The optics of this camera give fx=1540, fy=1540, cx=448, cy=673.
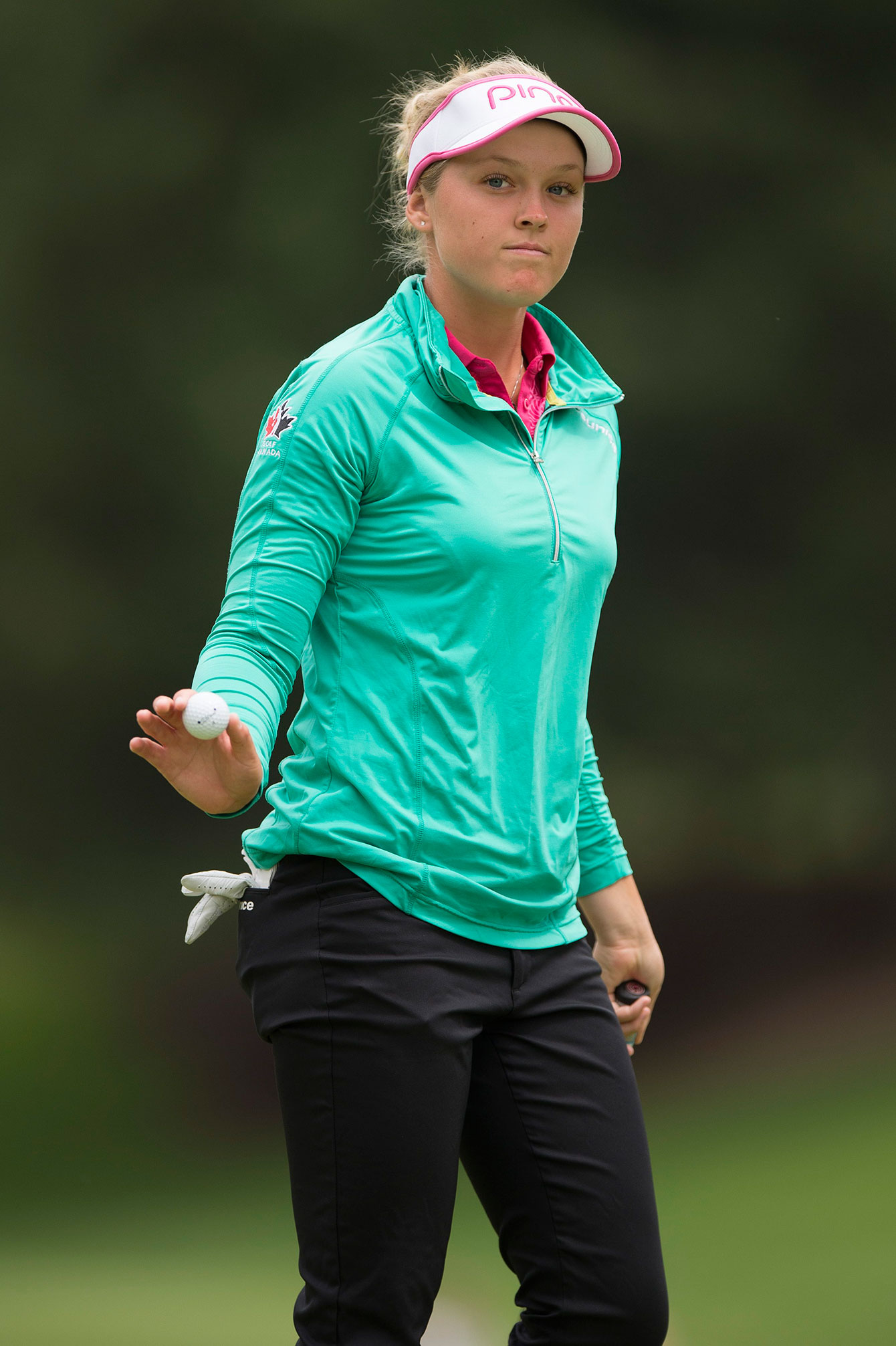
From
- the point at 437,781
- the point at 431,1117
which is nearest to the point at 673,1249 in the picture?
the point at 431,1117

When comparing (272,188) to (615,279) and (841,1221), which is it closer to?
(615,279)

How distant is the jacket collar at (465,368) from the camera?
1332 mm

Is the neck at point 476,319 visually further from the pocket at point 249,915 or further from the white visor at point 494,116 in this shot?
the pocket at point 249,915

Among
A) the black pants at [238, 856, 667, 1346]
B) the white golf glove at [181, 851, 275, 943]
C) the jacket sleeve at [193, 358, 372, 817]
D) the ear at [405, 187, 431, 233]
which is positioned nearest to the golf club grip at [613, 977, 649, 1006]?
the black pants at [238, 856, 667, 1346]

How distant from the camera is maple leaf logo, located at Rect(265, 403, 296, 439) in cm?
128

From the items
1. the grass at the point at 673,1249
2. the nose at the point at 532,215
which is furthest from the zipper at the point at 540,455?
the grass at the point at 673,1249

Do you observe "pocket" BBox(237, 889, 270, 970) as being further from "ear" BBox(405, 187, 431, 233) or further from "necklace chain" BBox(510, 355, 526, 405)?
"ear" BBox(405, 187, 431, 233)

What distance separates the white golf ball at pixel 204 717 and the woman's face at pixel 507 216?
1.66ft

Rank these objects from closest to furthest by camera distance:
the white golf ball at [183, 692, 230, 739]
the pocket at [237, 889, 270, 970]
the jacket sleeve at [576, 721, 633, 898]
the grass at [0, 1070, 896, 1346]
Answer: the white golf ball at [183, 692, 230, 739] < the pocket at [237, 889, 270, 970] < the jacket sleeve at [576, 721, 633, 898] < the grass at [0, 1070, 896, 1346]

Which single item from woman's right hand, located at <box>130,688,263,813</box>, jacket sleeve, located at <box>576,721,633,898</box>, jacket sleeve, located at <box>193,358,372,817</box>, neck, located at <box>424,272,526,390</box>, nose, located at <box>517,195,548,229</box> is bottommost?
jacket sleeve, located at <box>576,721,633,898</box>

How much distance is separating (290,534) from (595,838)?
536 mm

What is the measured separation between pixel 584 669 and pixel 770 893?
7.17 ft

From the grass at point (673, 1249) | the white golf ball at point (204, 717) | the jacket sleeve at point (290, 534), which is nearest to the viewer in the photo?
the white golf ball at point (204, 717)

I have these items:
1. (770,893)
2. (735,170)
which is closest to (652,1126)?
(770,893)
